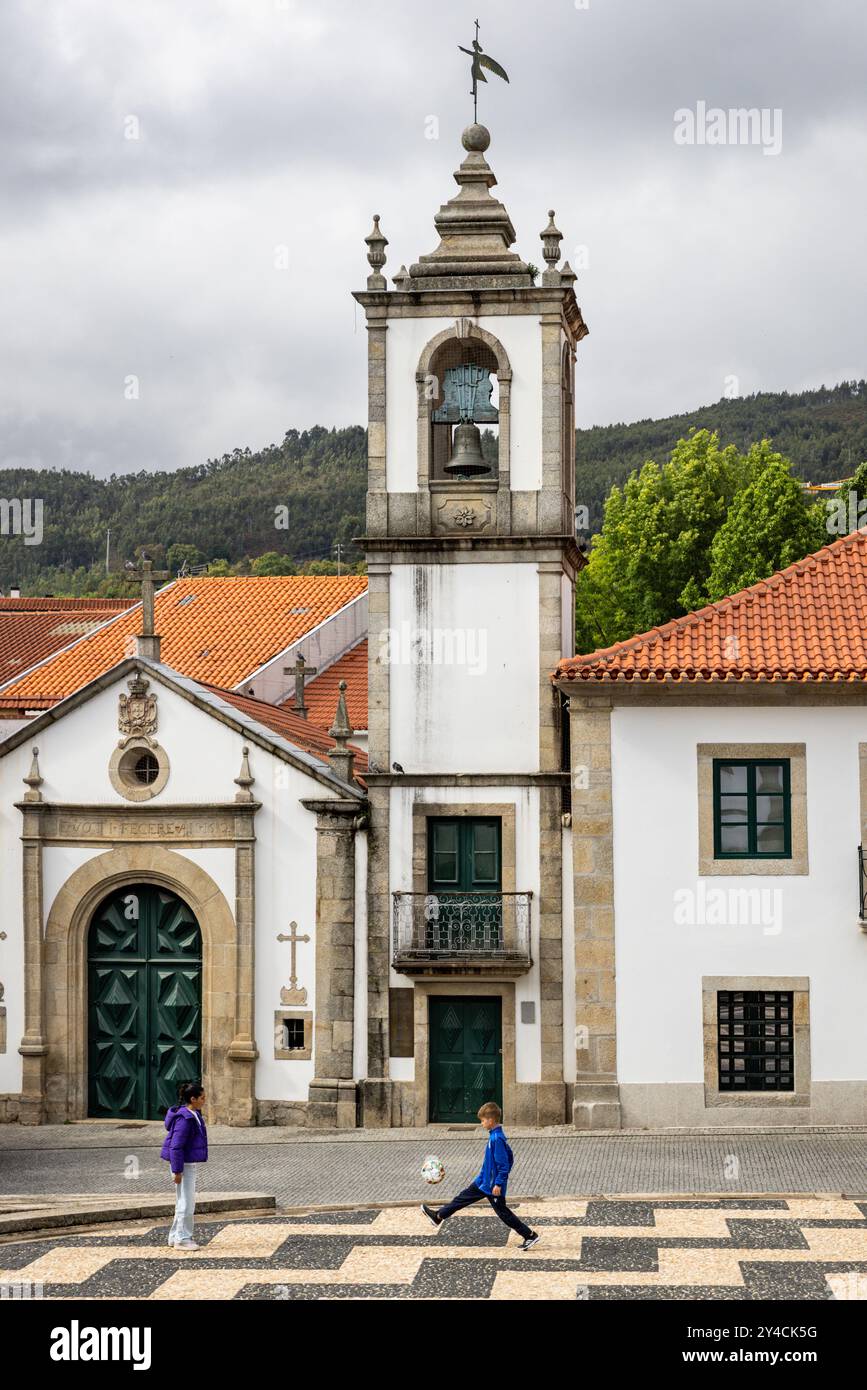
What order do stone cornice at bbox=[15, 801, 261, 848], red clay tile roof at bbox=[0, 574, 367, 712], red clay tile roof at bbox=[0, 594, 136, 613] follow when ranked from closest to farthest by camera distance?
stone cornice at bbox=[15, 801, 261, 848], red clay tile roof at bbox=[0, 574, 367, 712], red clay tile roof at bbox=[0, 594, 136, 613]

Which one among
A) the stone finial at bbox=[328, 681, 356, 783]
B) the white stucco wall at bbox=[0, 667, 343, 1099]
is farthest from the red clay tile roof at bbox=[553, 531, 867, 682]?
the white stucco wall at bbox=[0, 667, 343, 1099]

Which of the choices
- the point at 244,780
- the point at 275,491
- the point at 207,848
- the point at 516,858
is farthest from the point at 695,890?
the point at 275,491

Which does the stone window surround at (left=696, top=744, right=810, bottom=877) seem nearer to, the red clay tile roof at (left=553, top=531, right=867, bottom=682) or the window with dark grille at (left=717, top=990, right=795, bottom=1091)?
the red clay tile roof at (left=553, top=531, right=867, bottom=682)

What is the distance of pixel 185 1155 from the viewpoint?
18062mm

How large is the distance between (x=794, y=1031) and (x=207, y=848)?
8.87m

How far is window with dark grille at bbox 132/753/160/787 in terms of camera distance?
29.1 m

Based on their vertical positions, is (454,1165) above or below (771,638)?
below

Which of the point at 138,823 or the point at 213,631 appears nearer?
the point at 138,823

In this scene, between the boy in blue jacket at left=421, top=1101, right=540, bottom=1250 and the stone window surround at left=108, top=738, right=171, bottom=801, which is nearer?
the boy in blue jacket at left=421, top=1101, right=540, bottom=1250

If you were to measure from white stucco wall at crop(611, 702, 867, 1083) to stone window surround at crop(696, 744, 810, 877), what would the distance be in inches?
3.6

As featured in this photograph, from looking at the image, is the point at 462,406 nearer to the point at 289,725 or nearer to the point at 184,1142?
the point at 289,725

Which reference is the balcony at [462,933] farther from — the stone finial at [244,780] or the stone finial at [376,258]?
the stone finial at [376,258]

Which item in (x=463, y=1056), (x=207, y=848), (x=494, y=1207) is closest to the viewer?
(x=494, y=1207)

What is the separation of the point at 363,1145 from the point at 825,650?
9300 mm
